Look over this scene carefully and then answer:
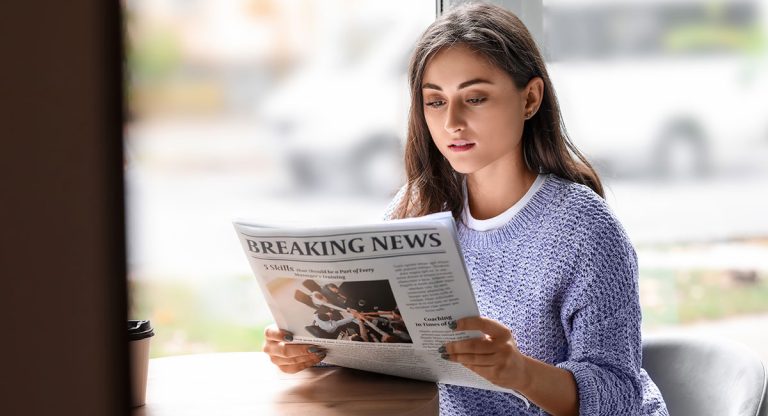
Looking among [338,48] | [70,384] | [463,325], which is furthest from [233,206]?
[70,384]

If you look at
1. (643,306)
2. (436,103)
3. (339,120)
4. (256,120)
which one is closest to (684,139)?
(643,306)

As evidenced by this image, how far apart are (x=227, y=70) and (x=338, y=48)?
0.42m

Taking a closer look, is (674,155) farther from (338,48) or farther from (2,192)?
(2,192)

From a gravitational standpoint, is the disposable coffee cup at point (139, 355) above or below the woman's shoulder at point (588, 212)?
below

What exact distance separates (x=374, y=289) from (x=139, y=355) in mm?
309

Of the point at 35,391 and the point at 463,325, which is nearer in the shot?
the point at 35,391

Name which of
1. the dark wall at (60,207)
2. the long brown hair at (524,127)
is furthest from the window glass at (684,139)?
the dark wall at (60,207)

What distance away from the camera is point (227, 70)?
2959 mm

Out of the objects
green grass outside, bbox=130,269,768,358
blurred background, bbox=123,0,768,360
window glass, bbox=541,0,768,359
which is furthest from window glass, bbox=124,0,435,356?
window glass, bbox=541,0,768,359

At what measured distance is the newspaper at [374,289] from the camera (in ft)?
3.29

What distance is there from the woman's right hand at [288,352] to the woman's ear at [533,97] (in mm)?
512

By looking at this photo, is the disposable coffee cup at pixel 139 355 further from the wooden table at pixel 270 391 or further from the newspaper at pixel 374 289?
the newspaper at pixel 374 289

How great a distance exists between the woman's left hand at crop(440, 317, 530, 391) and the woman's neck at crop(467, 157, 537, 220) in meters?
0.38

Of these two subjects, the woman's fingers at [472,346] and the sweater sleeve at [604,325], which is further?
the sweater sleeve at [604,325]
